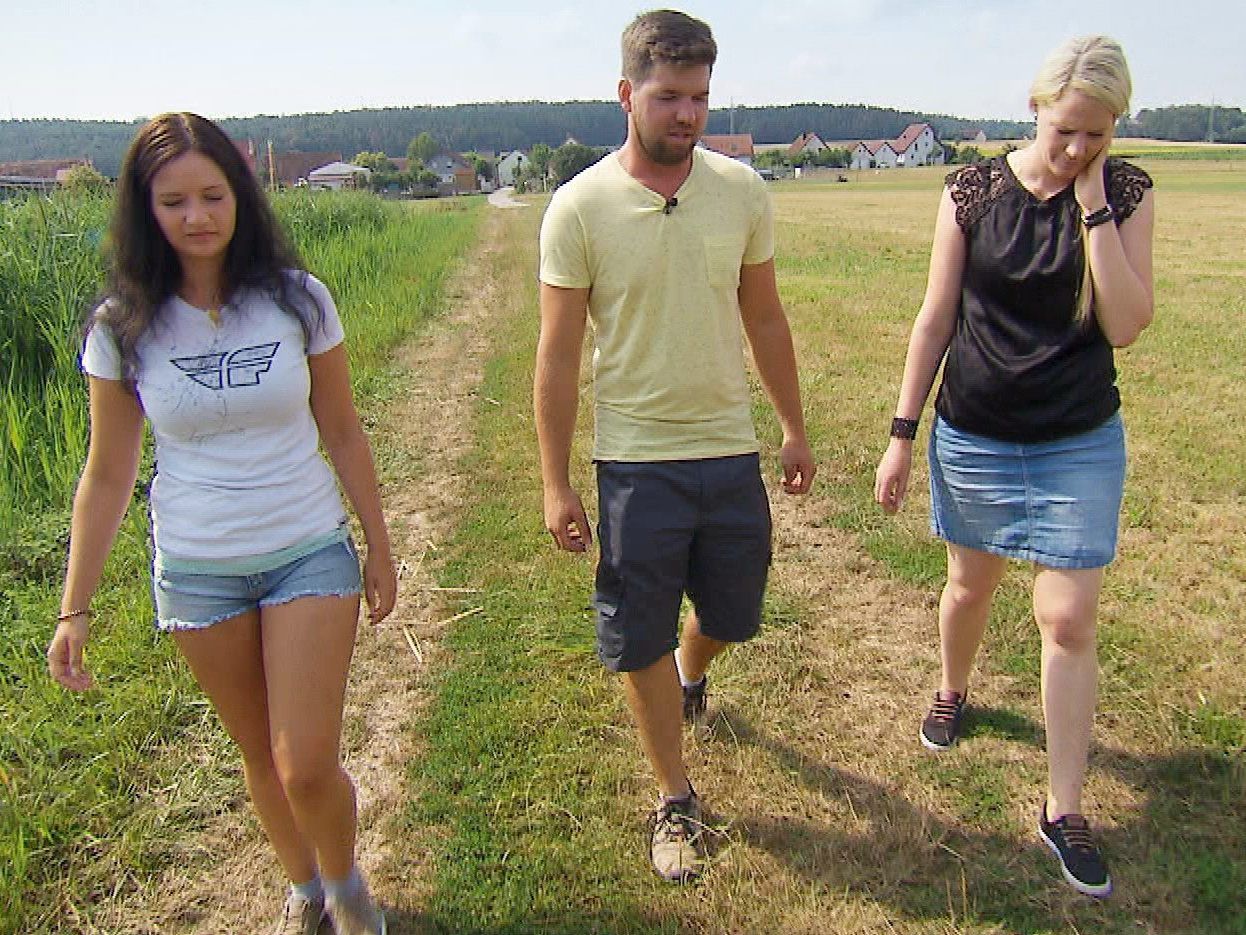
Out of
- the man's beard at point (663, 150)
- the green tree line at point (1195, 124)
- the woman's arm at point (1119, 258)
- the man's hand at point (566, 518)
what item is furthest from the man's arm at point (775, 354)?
the green tree line at point (1195, 124)

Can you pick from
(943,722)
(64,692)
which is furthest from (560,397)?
(64,692)

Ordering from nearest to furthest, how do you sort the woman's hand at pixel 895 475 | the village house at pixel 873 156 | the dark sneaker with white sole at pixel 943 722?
the woman's hand at pixel 895 475
the dark sneaker with white sole at pixel 943 722
the village house at pixel 873 156

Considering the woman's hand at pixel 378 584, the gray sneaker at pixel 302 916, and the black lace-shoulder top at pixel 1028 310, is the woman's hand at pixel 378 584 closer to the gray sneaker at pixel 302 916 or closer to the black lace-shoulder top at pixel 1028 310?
the gray sneaker at pixel 302 916

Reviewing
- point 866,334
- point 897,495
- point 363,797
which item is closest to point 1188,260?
point 866,334

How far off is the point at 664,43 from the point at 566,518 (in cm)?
114

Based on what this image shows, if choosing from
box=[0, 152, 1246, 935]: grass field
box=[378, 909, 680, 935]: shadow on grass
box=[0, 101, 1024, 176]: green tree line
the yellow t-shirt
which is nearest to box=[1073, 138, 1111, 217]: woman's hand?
the yellow t-shirt

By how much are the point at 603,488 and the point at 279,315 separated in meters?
0.88

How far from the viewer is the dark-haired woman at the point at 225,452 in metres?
1.99

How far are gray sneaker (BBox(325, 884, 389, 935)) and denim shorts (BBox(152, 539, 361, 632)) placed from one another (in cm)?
77

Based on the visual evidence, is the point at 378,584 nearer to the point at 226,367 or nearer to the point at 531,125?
the point at 226,367

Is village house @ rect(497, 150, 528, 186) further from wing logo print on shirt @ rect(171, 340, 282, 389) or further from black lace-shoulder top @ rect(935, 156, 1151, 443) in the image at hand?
wing logo print on shirt @ rect(171, 340, 282, 389)

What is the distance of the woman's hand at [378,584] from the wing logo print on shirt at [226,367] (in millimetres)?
520

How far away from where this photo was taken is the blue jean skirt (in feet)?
8.02

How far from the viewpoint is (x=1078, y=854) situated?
97.0 inches
